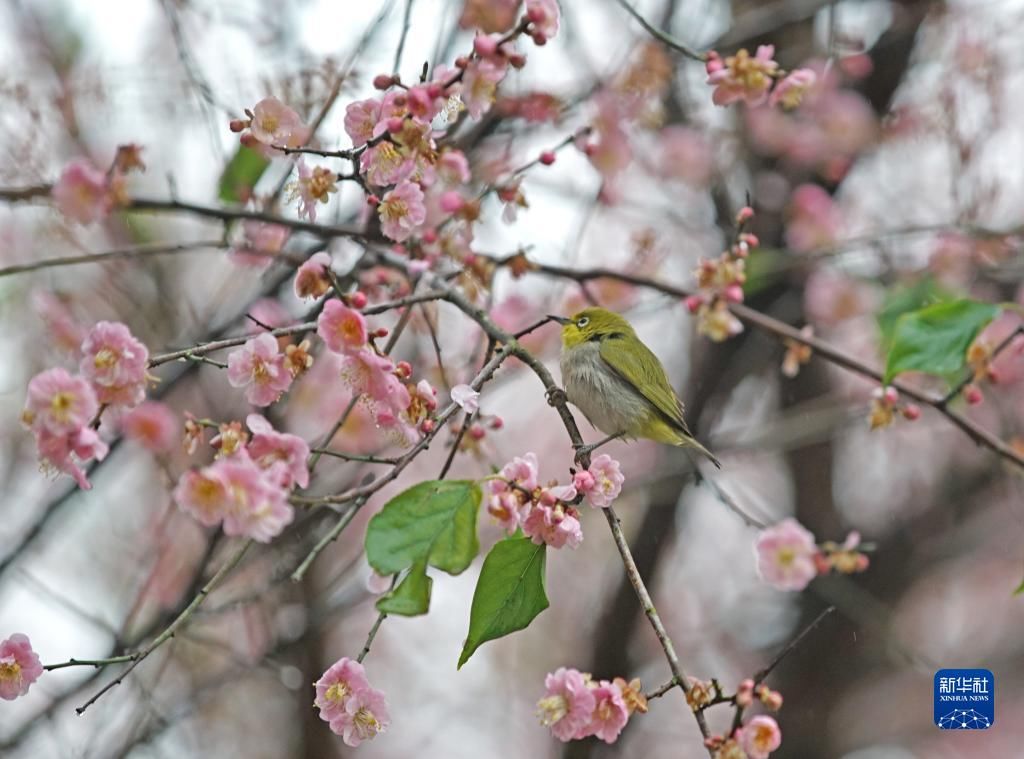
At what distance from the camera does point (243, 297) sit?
338 centimetres

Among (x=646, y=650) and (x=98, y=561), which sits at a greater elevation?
(x=646, y=650)

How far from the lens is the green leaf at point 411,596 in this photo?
1.32 meters

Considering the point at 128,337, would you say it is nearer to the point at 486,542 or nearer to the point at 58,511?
the point at 58,511

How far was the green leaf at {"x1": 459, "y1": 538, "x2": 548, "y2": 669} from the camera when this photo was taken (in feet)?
4.87

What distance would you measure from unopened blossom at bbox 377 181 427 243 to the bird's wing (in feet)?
2.81

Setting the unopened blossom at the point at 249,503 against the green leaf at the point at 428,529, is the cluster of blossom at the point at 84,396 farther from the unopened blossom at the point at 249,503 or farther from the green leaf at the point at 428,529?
the green leaf at the point at 428,529

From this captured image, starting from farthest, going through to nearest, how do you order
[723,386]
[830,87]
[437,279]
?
[830,87], [723,386], [437,279]

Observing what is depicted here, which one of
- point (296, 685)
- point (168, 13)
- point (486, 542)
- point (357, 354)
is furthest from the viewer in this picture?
point (486, 542)

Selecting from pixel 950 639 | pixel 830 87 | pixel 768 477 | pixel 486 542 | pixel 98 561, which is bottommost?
pixel 98 561

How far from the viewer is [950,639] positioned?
512 centimetres

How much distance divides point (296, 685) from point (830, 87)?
351 centimetres

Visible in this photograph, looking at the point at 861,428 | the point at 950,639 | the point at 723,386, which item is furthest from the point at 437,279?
the point at 950,639

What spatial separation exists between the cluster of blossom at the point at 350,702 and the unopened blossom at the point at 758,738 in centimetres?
58

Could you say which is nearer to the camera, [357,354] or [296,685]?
[357,354]
